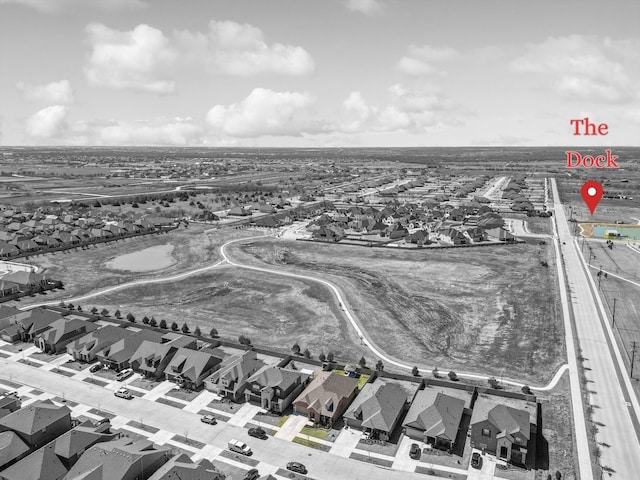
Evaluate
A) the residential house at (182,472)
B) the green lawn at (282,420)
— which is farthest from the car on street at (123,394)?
the green lawn at (282,420)

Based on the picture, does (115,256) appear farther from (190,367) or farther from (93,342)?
(190,367)

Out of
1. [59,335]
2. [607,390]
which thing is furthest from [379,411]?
[59,335]

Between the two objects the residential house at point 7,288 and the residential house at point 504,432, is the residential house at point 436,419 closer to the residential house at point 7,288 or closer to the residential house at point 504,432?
the residential house at point 504,432

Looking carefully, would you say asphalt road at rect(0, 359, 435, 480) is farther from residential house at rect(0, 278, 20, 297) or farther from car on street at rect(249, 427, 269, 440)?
residential house at rect(0, 278, 20, 297)

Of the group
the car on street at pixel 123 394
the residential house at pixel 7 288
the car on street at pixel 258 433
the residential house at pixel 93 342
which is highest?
the residential house at pixel 7 288

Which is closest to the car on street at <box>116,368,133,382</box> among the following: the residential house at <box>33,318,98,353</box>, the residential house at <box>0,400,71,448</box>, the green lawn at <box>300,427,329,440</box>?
the residential house at <box>0,400,71,448</box>

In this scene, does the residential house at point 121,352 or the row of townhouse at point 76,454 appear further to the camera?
the residential house at point 121,352
